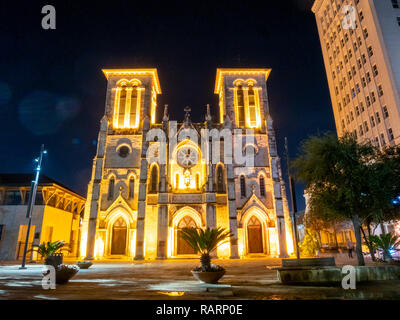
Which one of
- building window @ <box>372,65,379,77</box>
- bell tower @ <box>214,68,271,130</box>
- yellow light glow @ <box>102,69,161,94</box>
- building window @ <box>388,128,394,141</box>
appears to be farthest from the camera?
yellow light glow @ <box>102,69,161,94</box>

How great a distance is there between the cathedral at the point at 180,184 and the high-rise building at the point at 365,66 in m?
14.7

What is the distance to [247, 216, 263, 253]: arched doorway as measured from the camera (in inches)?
1165

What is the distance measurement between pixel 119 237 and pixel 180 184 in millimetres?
9111

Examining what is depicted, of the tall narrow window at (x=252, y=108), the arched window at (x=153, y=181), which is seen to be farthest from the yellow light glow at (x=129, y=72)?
the arched window at (x=153, y=181)

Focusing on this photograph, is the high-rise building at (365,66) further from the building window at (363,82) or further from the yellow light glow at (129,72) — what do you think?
the yellow light glow at (129,72)

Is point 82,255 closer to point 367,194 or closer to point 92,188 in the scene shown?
point 92,188

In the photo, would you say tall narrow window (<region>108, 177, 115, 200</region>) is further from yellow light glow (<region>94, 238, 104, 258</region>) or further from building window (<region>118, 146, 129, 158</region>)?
yellow light glow (<region>94, 238, 104, 258</region>)

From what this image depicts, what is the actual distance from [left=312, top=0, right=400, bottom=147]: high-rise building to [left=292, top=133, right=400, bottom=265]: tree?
62.1 ft

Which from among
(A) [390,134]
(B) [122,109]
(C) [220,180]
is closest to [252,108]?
(C) [220,180]

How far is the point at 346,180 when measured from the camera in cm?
1551

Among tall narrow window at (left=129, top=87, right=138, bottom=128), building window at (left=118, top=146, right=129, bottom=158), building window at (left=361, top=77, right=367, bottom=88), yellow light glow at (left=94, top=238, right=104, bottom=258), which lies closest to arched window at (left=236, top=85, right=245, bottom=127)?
tall narrow window at (left=129, top=87, right=138, bottom=128)

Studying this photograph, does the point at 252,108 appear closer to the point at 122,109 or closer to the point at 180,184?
the point at 180,184

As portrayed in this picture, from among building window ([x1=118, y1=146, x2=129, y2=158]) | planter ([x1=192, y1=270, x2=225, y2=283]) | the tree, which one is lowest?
planter ([x1=192, y1=270, x2=225, y2=283])

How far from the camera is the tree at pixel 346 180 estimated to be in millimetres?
15195
